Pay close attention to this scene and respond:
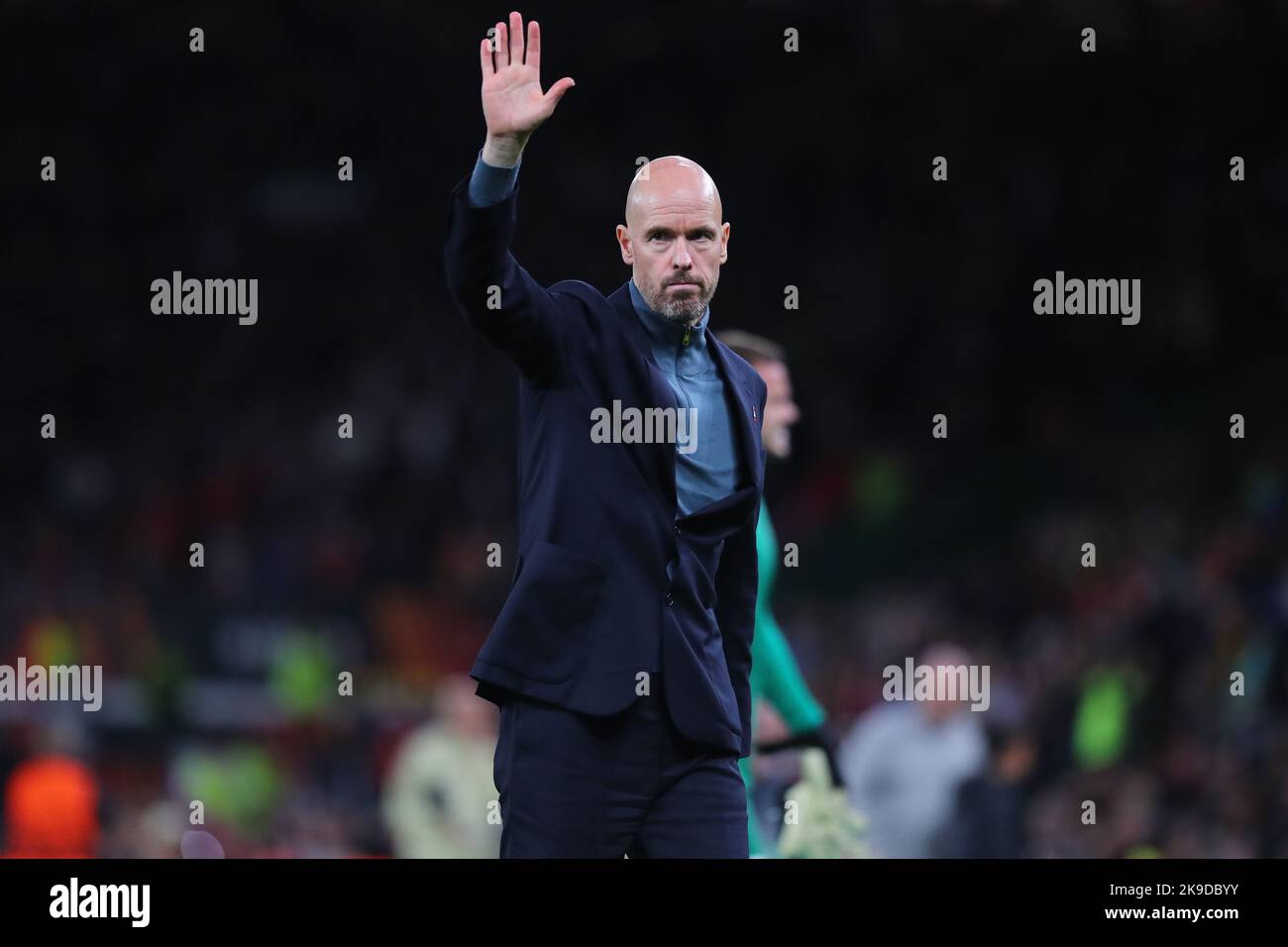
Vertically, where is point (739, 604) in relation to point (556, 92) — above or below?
below

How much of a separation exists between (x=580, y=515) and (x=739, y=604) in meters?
0.48

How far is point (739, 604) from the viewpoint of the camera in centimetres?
426

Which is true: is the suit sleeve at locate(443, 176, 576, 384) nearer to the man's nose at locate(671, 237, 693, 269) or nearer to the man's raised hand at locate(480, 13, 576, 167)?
the man's raised hand at locate(480, 13, 576, 167)

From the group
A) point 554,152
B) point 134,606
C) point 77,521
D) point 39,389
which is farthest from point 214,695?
point 554,152

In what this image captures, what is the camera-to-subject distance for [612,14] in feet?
49.2

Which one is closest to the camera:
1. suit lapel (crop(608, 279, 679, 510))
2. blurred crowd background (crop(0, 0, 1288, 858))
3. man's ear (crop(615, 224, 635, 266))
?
suit lapel (crop(608, 279, 679, 510))

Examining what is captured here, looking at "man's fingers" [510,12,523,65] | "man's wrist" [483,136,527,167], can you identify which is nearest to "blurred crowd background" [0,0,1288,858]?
"man's fingers" [510,12,523,65]

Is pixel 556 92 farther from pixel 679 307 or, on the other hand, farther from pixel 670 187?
pixel 679 307

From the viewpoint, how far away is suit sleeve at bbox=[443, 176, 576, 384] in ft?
12.5

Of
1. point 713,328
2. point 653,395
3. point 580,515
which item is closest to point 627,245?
point 653,395

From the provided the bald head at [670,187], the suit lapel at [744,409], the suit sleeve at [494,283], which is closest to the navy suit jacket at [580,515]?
the suit sleeve at [494,283]

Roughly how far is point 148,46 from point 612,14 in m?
3.66

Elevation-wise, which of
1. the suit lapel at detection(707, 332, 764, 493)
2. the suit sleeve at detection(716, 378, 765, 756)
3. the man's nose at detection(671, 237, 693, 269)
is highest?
the man's nose at detection(671, 237, 693, 269)

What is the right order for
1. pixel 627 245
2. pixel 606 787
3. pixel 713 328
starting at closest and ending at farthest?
pixel 606 787 → pixel 627 245 → pixel 713 328
